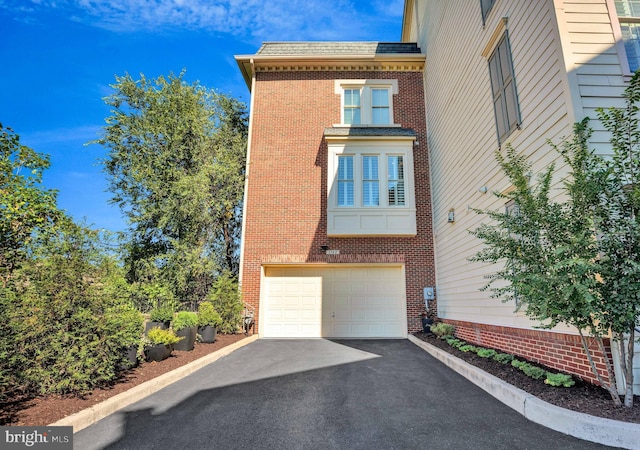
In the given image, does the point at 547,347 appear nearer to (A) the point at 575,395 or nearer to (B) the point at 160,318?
(A) the point at 575,395

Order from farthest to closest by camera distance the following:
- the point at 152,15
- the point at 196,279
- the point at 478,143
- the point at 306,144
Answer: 1. the point at 306,144
2. the point at 196,279
3. the point at 152,15
4. the point at 478,143

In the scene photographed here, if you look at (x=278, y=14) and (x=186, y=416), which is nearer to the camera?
(x=186, y=416)

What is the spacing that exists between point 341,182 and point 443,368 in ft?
21.2

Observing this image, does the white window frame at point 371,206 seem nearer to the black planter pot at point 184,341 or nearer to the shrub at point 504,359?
the black planter pot at point 184,341

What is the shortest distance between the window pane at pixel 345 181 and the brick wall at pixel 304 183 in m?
0.56

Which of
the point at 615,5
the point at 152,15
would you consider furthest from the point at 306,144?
the point at 615,5

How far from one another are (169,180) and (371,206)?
6.74 meters

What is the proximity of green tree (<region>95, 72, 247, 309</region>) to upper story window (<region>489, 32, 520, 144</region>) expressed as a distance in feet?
26.5

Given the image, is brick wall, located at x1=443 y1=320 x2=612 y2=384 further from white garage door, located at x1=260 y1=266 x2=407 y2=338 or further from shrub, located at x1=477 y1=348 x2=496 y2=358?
white garage door, located at x1=260 y1=266 x2=407 y2=338

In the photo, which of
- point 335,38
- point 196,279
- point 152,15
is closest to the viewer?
point 152,15

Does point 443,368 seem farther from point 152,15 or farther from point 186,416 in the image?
point 152,15

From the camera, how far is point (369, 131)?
1059 cm

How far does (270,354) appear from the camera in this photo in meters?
7.04

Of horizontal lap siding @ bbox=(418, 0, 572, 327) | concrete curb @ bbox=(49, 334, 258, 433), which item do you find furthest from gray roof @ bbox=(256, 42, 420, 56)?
concrete curb @ bbox=(49, 334, 258, 433)
